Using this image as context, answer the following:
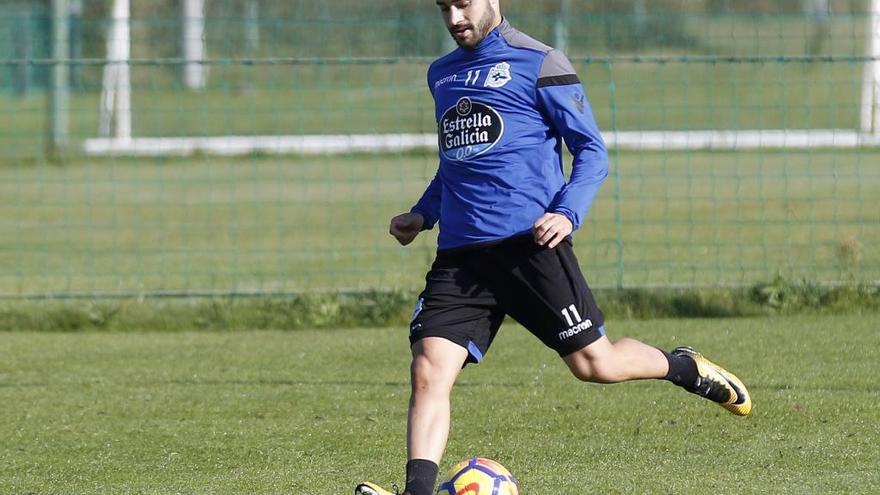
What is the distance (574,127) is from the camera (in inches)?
208

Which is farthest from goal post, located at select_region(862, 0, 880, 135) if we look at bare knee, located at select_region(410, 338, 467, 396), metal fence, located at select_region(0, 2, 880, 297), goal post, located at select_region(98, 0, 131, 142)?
goal post, located at select_region(98, 0, 131, 142)

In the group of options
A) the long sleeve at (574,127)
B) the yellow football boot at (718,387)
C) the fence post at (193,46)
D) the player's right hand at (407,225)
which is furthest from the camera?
the fence post at (193,46)

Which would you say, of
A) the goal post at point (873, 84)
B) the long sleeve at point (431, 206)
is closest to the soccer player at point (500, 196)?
the long sleeve at point (431, 206)

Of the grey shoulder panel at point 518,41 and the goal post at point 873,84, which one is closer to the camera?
the grey shoulder panel at point 518,41

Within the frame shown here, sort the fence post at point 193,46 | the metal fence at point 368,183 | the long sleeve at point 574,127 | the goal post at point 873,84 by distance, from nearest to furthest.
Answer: the long sleeve at point 574,127 → the metal fence at point 368,183 → the goal post at point 873,84 → the fence post at point 193,46

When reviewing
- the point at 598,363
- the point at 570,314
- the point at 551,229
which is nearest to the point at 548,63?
the point at 551,229

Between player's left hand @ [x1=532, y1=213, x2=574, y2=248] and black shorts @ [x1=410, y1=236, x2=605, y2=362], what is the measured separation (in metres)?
0.23

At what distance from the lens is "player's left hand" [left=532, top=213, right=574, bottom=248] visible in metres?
5.09

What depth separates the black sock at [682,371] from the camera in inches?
233

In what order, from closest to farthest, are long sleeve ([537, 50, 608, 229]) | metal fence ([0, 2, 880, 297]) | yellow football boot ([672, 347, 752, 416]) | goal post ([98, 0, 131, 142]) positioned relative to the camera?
long sleeve ([537, 50, 608, 229])
yellow football boot ([672, 347, 752, 416])
metal fence ([0, 2, 880, 297])
goal post ([98, 0, 131, 142])

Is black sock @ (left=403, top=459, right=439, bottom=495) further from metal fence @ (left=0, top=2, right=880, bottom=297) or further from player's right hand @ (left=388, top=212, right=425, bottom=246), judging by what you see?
metal fence @ (left=0, top=2, right=880, bottom=297)

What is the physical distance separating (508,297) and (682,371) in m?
0.95

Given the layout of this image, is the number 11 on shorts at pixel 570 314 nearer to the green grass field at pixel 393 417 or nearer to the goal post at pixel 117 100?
the green grass field at pixel 393 417

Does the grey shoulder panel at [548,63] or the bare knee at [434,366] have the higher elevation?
the grey shoulder panel at [548,63]
